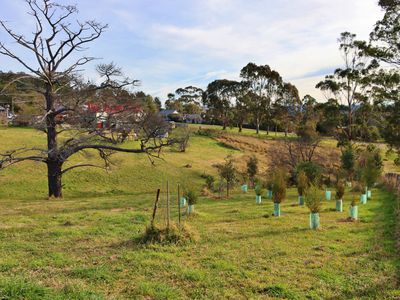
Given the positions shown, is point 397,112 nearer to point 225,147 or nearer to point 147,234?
point 147,234

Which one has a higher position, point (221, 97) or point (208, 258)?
point (221, 97)

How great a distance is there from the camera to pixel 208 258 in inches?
251

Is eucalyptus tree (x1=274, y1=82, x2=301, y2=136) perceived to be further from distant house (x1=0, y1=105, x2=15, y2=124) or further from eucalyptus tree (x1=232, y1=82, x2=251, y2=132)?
distant house (x1=0, y1=105, x2=15, y2=124)

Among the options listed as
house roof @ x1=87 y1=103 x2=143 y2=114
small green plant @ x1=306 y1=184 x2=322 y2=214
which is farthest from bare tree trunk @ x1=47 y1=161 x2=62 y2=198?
small green plant @ x1=306 y1=184 x2=322 y2=214

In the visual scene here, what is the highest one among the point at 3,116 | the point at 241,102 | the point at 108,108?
the point at 241,102

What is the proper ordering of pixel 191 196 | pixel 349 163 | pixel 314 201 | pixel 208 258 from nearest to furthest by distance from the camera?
pixel 208 258, pixel 314 201, pixel 191 196, pixel 349 163

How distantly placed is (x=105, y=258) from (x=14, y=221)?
5032 millimetres

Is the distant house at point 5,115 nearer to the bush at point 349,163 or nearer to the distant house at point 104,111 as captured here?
the distant house at point 104,111

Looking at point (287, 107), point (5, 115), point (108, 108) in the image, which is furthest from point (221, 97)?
point (108, 108)

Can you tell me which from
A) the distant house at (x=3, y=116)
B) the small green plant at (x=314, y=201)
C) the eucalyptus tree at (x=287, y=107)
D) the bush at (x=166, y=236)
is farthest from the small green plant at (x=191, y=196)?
the eucalyptus tree at (x=287, y=107)

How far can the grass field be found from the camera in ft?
16.0

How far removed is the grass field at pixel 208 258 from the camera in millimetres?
4887

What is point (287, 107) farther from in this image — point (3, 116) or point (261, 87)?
point (3, 116)

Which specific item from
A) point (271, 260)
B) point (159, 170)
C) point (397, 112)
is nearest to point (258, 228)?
point (271, 260)
